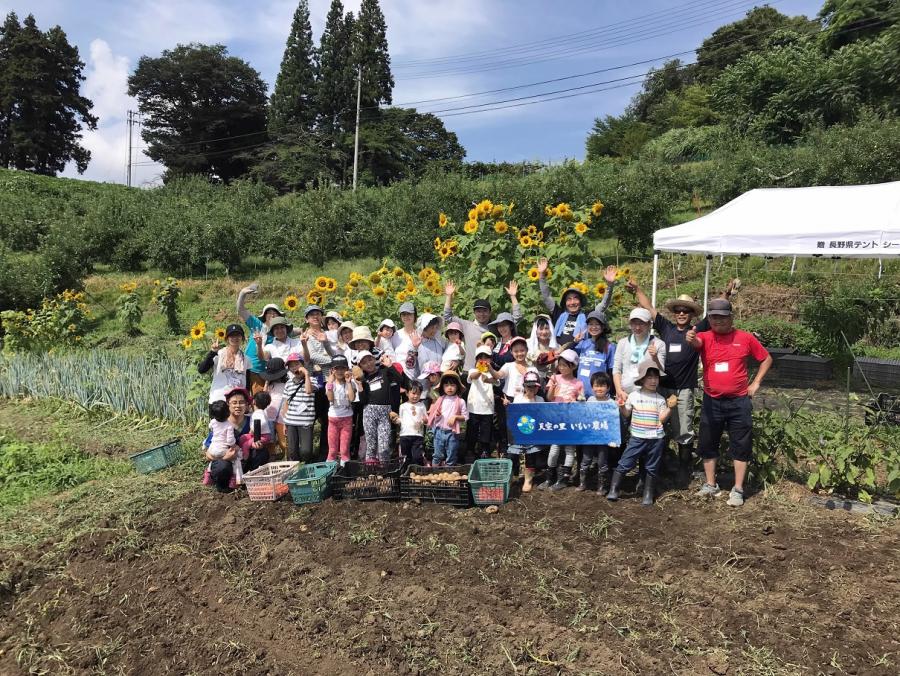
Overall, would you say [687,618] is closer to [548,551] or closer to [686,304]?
[548,551]

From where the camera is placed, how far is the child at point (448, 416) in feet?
17.1

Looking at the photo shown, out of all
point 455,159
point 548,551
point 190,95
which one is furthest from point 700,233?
point 190,95

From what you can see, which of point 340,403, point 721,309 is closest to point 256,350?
point 340,403

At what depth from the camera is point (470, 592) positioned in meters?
3.56

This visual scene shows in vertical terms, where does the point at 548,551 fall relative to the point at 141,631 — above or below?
above

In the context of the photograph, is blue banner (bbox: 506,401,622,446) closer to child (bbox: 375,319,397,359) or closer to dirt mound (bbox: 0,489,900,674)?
dirt mound (bbox: 0,489,900,674)

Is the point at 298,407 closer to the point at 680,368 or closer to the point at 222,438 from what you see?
the point at 222,438

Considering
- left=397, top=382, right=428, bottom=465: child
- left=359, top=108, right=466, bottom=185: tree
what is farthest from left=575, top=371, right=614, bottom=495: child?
left=359, top=108, right=466, bottom=185: tree

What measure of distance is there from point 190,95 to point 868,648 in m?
56.2

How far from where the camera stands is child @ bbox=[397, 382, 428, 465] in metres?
5.36

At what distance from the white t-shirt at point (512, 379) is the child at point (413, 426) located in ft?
2.48

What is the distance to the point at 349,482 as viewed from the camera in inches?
196

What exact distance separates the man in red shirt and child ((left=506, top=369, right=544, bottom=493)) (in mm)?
1263

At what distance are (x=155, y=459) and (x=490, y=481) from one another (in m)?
3.41
